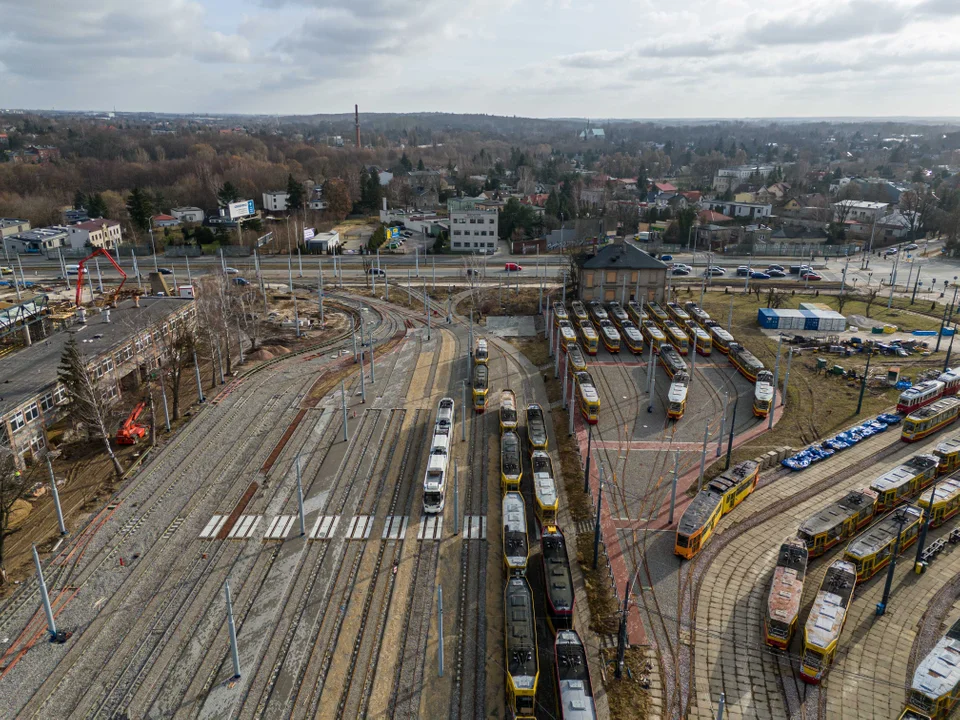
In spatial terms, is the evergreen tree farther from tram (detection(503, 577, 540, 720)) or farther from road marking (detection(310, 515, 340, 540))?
tram (detection(503, 577, 540, 720))

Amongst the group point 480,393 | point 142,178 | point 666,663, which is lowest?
point 666,663

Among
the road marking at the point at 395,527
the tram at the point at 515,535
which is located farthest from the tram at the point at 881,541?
the road marking at the point at 395,527

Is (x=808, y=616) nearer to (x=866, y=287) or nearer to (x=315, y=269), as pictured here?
(x=866, y=287)

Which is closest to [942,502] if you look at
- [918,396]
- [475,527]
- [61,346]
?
[918,396]

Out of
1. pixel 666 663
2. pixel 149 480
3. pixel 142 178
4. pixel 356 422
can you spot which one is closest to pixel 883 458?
pixel 666 663

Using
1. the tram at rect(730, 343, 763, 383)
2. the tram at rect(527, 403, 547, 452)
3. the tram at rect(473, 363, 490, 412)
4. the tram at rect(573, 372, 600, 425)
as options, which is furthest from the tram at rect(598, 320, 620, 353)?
the tram at rect(527, 403, 547, 452)

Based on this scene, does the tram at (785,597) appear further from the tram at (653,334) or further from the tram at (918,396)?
the tram at (653,334)
